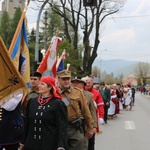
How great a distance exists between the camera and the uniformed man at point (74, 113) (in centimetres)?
567

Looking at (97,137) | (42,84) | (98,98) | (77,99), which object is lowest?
(97,137)

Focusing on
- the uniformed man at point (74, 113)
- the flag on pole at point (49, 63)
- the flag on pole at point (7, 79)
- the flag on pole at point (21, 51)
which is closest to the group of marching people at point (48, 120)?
the uniformed man at point (74, 113)

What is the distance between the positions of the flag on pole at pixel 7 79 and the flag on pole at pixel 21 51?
0.98m

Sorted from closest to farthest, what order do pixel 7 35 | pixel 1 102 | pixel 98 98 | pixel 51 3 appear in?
pixel 1 102 < pixel 98 98 < pixel 51 3 < pixel 7 35

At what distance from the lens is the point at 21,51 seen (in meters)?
6.65

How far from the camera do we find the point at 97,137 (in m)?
12.4

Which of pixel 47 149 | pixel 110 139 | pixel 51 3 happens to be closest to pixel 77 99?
pixel 47 149

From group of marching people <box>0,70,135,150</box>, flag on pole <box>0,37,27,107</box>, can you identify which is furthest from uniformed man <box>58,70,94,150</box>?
flag on pole <box>0,37,27,107</box>

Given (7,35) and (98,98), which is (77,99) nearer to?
(98,98)

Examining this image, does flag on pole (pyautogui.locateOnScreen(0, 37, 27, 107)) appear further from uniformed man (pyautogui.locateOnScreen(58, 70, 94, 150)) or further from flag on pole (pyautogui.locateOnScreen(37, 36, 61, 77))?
flag on pole (pyautogui.locateOnScreen(37, 36, 61, 77))

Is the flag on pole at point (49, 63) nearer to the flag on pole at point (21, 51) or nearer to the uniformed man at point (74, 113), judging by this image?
the flag on pole at point (21, 51)

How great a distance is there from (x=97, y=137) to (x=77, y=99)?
6.75 meters

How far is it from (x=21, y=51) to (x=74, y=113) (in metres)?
1.59

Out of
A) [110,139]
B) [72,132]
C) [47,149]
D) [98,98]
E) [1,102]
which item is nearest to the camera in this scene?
[47,149]
